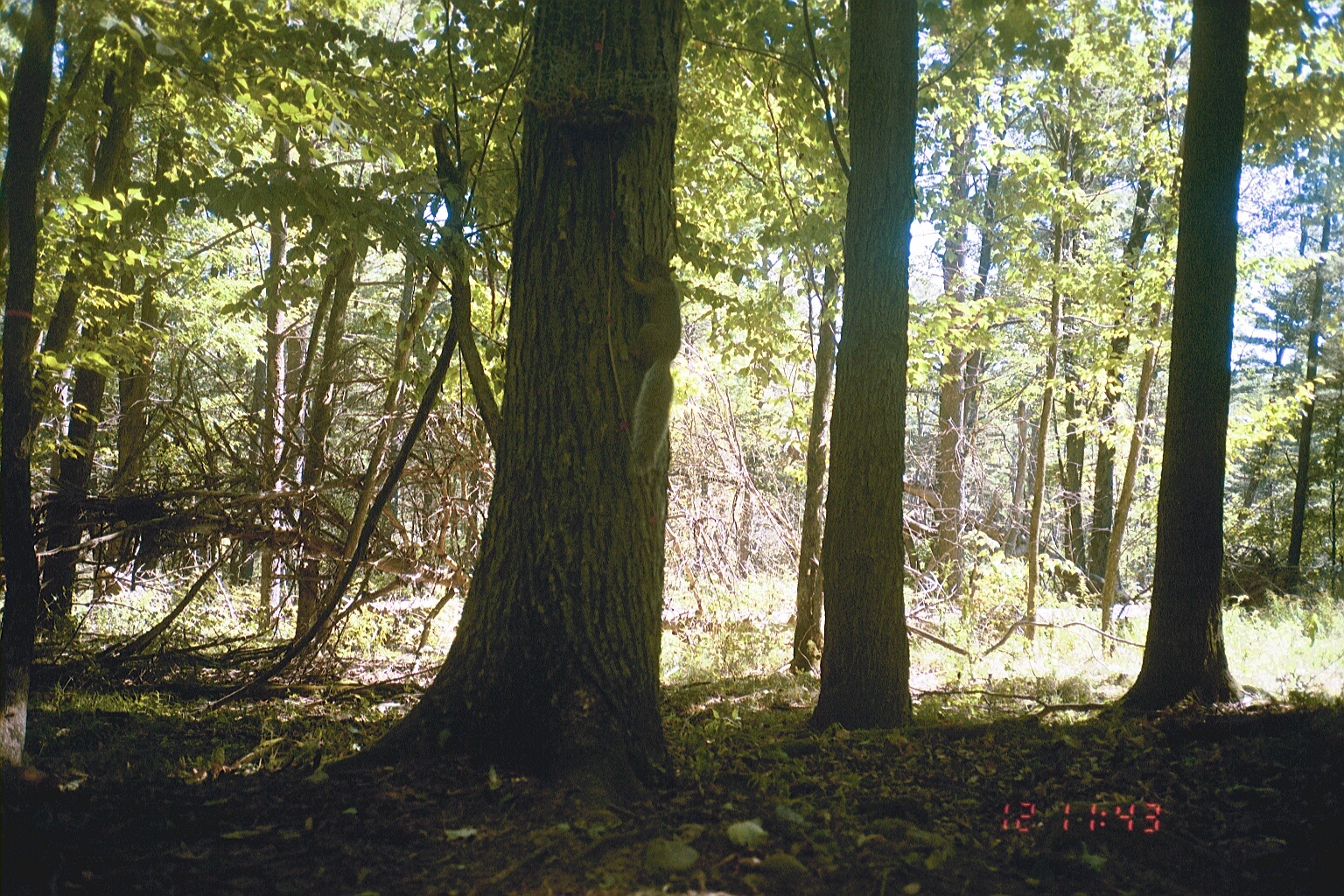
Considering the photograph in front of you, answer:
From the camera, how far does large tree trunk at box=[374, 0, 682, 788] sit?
2988 millimetres

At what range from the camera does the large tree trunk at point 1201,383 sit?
4.55 m

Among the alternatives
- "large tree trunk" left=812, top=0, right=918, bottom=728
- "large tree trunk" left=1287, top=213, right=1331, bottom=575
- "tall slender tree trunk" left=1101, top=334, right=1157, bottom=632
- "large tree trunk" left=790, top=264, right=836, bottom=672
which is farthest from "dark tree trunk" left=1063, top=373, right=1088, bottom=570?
"large tree trunk" left=812, top=0, right=918, bottom=728

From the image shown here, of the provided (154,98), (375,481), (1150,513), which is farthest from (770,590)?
(154,98)

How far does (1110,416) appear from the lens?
36.5 feet

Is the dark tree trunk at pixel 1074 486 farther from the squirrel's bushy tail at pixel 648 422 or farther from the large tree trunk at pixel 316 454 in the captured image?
the squirrel's bushy tail at pixel 648 422

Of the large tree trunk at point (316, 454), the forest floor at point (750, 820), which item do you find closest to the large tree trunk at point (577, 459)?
the forest floor at point (750, 820)

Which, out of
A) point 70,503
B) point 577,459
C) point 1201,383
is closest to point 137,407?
point 70,503

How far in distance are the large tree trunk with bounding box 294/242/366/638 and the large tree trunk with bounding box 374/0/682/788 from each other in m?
3.52

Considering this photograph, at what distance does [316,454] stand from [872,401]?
14.5 feet

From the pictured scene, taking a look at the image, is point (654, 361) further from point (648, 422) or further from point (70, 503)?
point (70, 503)

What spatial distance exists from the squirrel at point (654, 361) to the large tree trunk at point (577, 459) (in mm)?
29

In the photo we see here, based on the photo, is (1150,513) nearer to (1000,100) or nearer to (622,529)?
(1000,100)
